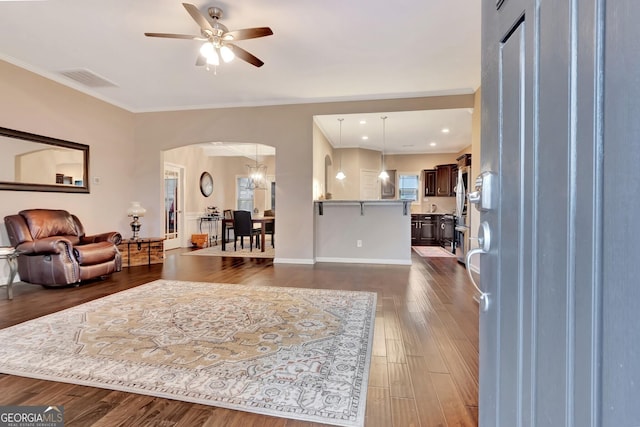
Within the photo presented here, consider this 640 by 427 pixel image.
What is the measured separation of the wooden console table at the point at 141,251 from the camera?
518cm

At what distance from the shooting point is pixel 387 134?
22.9 ft

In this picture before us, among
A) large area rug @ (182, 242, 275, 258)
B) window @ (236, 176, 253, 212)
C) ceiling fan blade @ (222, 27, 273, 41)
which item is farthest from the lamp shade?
window @ (236, 176, 253, 212)

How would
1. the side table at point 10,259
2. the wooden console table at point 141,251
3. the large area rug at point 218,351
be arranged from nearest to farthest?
1. the large area rug at point 218,351
2. the side table at point 10,259
3. the wooden console table at point 141,251

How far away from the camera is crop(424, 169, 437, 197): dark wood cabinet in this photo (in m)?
8.61

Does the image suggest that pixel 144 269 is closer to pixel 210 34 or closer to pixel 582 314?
pixel 210 34

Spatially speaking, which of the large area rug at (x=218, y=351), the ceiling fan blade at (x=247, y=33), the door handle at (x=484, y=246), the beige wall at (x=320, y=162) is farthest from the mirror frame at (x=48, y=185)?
the door handle at (x=484, y=246)

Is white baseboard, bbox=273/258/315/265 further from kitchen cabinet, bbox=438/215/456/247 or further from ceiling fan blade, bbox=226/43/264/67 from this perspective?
kitchen cabinet, bbox=438/215/456/247

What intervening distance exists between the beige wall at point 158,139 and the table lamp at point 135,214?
1.22ft

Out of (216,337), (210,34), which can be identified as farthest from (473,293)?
(210,34)

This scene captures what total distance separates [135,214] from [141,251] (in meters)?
0.67

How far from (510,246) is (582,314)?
0.84ft

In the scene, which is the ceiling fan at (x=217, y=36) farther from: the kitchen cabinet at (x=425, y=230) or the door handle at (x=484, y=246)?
the kitchen cabinet at (x=425, y=230)

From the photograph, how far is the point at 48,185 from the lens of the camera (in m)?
4.39

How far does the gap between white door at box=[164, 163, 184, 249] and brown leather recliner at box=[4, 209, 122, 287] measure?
3169 mm
